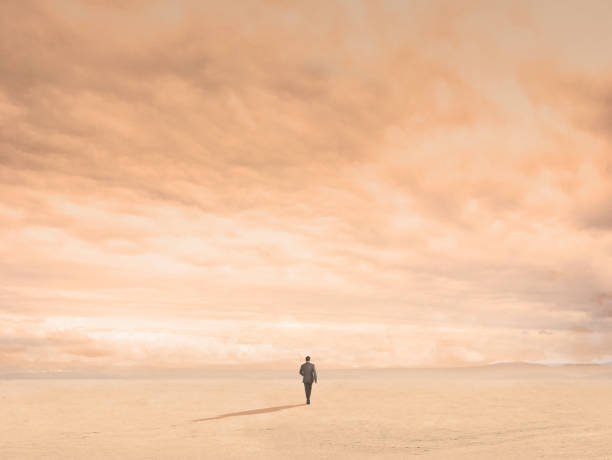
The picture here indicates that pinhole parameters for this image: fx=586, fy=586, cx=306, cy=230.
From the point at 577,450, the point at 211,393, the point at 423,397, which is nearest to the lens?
the point at 577,450

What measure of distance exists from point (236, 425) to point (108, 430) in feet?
15.9

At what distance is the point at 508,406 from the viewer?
29.9 meters

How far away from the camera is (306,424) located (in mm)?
23234

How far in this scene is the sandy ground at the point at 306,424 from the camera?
1694 cm

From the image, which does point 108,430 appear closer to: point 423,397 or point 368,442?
point 368,442

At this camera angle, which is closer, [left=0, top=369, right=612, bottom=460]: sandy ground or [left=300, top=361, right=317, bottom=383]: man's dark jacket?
[left=0, top=369, right=612, bottom=460]: sandy ground

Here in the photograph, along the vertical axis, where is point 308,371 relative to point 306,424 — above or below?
above

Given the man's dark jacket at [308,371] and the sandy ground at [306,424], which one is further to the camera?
the man's dark jacket at [308,371]

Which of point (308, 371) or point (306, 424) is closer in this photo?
point (306, 424)

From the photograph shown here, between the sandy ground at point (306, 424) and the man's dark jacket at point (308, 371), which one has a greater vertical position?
the man's dark jacket at point (308, 371)

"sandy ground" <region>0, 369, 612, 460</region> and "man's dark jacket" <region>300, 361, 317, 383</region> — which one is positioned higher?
"man's dark jacket" <region>300, 361, 317, 383</region>

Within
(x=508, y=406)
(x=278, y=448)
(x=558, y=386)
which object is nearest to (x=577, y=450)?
(x=278, y=448)

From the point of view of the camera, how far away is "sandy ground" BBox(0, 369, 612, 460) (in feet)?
55.6

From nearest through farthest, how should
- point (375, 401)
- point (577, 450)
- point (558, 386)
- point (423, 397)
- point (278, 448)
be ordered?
point (577, 450), point (278, 448), point (375, 401), point (423, 397), point (558, 386)
